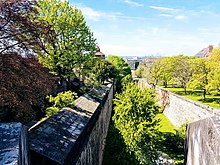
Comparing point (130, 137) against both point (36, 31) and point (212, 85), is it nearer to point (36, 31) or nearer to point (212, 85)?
point (36, 31)

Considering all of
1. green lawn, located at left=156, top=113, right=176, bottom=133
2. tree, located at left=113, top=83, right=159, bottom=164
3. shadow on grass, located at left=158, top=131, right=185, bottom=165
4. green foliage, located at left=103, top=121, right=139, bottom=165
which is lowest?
green lawn, located at left=156, top=113, right=176, bottom=133

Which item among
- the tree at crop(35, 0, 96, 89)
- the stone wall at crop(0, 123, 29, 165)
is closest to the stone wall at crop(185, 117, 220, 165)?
the stone wall at crop(0, 123, 29, 165)

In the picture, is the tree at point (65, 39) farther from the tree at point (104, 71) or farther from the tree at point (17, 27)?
the tree at point (104, 71)

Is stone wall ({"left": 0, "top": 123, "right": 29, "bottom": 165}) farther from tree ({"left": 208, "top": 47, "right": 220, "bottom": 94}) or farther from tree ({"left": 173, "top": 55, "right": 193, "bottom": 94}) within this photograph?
tree ({"left": 173, "top": 55, "right": 193, "bottom": 94})

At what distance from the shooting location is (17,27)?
715 cm

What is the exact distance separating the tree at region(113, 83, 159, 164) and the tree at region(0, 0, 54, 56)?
23.4 ft

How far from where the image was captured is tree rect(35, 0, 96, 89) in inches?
705

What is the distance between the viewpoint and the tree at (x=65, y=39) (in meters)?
17.9

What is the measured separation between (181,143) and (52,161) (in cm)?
1500

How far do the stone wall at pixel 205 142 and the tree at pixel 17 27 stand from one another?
580cm

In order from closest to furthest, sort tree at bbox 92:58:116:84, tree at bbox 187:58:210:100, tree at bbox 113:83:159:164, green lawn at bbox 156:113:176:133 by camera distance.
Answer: tree at bbox 113:83:159:164 < green lawn at bbox 156:113:176:133 < tree at bbox 187:58:210:100 < tree at bbox 92:58:116:84

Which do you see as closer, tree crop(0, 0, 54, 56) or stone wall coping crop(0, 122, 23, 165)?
stone wall coping crop(0, 122, 23, 165)

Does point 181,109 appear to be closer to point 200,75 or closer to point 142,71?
point 200,75

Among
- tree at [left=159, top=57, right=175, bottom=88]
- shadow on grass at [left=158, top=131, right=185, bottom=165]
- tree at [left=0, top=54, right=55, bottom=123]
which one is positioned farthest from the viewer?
tree at [left=159, top=57, right=175, bottom=88]
